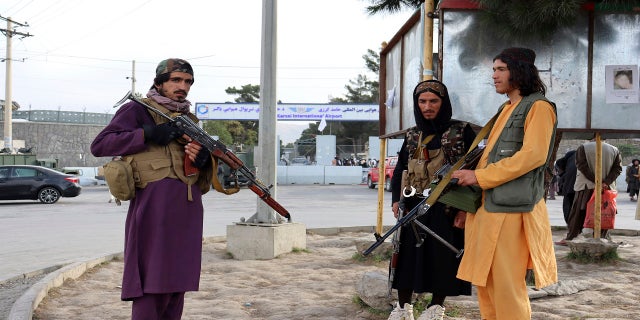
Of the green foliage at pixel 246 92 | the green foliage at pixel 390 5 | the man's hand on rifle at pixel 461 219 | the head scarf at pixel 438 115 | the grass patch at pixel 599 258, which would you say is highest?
the green foliage at pixel 246 92

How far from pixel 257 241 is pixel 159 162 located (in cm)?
432

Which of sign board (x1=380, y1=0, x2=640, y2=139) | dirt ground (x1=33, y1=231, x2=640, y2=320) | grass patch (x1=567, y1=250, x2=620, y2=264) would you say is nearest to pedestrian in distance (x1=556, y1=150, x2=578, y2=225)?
dirt ground (x1=33, y1=231, x2=640, y2=320)

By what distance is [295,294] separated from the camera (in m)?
5.48

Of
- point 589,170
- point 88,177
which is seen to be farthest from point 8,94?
point 589,170

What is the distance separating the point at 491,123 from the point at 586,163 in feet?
17.4

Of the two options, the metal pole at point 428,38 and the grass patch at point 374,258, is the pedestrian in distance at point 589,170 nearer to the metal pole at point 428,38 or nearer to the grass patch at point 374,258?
the grass patch at point 374,258

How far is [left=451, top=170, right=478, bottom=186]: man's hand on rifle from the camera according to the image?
321 centimetres

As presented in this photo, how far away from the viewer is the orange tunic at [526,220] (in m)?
3.09

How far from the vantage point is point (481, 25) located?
579cm

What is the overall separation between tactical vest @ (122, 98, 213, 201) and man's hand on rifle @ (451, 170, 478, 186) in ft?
4.43

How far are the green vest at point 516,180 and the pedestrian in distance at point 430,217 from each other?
817 millimetres

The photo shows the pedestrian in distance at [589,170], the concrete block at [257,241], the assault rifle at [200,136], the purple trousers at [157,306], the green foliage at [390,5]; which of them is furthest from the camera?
the pedestrian in distance at [589,170]

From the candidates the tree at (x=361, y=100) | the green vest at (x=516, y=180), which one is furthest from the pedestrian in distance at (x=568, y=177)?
the tree at (x=361, y=100)

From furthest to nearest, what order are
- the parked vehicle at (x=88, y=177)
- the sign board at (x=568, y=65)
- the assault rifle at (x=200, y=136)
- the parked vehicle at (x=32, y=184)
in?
the parked vehicle at (x=88, y=177) → the parked vehicle at (x=32, y=184) → the sign board at (x=568, y=65) → the assault rifle at (x=200, y=136)
